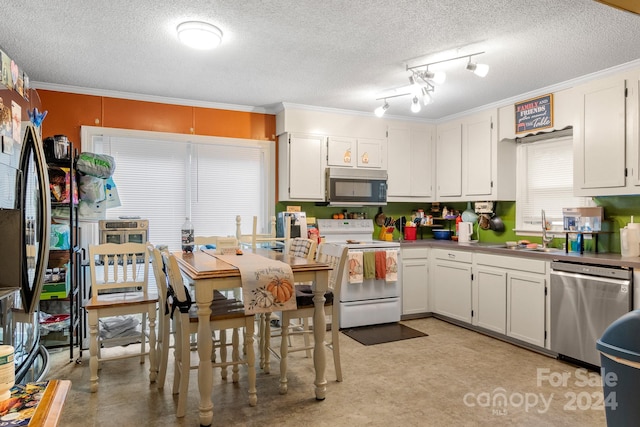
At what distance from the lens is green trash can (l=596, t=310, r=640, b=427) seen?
135cm

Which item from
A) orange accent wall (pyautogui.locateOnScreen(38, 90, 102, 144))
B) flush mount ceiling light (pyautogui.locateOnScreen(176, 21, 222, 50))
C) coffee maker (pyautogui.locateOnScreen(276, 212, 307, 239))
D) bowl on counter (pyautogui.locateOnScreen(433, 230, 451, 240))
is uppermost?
flush mount ceiling light (pyautogui.locateOnScreen(176, 21, 222, 50))

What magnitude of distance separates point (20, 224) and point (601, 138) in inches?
166

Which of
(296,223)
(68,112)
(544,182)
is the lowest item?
(296,223)

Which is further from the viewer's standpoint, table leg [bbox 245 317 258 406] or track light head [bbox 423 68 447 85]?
track light head [bbox 423 68 447 85]

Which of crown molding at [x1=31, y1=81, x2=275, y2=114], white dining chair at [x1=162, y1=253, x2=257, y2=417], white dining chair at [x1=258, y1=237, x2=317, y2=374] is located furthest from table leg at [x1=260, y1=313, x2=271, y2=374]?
crown molding at [x1=31, y1=81, x2=275, y2=114]

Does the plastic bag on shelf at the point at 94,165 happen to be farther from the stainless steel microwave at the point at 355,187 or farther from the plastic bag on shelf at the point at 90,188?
the stainless steel microwave at the point at 355,187

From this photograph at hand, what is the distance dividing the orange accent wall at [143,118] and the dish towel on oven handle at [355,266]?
1.71 m

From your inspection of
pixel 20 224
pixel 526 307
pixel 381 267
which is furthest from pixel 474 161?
pixel 20 224

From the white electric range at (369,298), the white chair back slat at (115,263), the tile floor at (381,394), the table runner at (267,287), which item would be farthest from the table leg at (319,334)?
the white electric range at (369,298)

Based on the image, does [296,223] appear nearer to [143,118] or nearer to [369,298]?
[369,298]

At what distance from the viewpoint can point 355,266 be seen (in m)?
4.35

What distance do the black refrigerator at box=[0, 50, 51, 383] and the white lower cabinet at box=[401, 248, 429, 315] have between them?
352cm

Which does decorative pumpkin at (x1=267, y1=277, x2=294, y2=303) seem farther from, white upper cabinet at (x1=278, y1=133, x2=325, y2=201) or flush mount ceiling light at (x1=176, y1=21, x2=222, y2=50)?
white upper cabinet at (x1=278, y1=133, x2=325, y2=201)

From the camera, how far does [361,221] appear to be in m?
5.19
